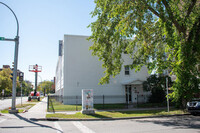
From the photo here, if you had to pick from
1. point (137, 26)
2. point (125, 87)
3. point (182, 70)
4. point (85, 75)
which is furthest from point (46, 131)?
point (125, 87)

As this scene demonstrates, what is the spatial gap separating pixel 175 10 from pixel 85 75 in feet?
49.0

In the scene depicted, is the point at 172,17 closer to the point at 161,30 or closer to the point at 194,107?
the point at 161,30

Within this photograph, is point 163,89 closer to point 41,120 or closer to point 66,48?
point 66,48

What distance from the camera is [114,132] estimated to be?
7.80 meters

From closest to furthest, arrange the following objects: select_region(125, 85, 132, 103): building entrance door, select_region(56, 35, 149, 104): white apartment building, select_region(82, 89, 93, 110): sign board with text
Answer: select_region(82, 89, 93, 110): sign board with text, select_region(56, 35, 149, 104): white apartment building, select_region(125, 85, 132, 103): building entrance door

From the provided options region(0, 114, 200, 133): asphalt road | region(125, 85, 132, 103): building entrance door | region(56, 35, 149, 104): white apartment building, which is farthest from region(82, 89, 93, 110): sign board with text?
region(125, 85, 132, 103): building entrance door

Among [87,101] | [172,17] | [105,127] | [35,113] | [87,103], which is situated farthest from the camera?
[35,113]

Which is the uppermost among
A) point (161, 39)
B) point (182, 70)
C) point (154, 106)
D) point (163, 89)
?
point (161, 39)

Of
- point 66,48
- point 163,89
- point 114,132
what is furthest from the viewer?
point 66,48

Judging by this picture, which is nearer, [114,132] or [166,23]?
[114,132]

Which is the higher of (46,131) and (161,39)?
(161,39)

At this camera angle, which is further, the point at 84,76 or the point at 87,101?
the point at 84,76

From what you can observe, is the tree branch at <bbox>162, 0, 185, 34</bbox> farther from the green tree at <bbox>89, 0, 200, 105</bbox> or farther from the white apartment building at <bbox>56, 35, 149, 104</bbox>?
the white apartment building at <bbox>56, 35, 149, 104</bbox>

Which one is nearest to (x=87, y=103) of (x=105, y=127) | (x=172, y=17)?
(x=105, y=127)
